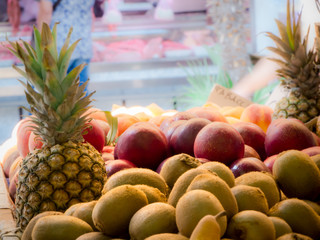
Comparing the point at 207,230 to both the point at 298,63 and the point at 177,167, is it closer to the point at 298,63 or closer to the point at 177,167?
the point at 177,167

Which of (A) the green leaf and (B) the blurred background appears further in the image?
(B) the blurred background

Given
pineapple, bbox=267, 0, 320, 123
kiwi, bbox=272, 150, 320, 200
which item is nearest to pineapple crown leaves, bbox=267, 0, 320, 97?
pineapple, bbox=267, 0, 320, 123

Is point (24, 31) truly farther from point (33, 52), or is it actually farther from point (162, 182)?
point (162, 182)

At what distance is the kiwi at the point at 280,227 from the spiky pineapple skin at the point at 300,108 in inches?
53.9

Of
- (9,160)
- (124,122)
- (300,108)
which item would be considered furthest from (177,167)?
(9,160)

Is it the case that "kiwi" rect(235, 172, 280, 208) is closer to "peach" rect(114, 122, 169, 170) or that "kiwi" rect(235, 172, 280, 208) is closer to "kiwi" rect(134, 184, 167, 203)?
"kiwi" rect(134, 184, 167, 203)

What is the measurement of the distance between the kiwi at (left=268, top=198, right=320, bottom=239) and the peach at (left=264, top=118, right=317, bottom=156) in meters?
0.71

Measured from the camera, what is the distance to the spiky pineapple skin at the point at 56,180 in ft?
4.89

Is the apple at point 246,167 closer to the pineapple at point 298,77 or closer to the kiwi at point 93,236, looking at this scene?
the kiwi at point 93,236

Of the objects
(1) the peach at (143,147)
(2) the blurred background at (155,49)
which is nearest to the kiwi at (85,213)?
(1) the peach at (143,147)

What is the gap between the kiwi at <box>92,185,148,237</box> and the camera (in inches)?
40.0

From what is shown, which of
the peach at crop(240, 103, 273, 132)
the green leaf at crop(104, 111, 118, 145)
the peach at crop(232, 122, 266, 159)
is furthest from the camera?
the peach at crop(240, 103, 273, 132)

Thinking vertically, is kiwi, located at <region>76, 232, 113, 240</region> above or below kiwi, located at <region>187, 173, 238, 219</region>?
below

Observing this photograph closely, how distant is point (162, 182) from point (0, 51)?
5.01m
